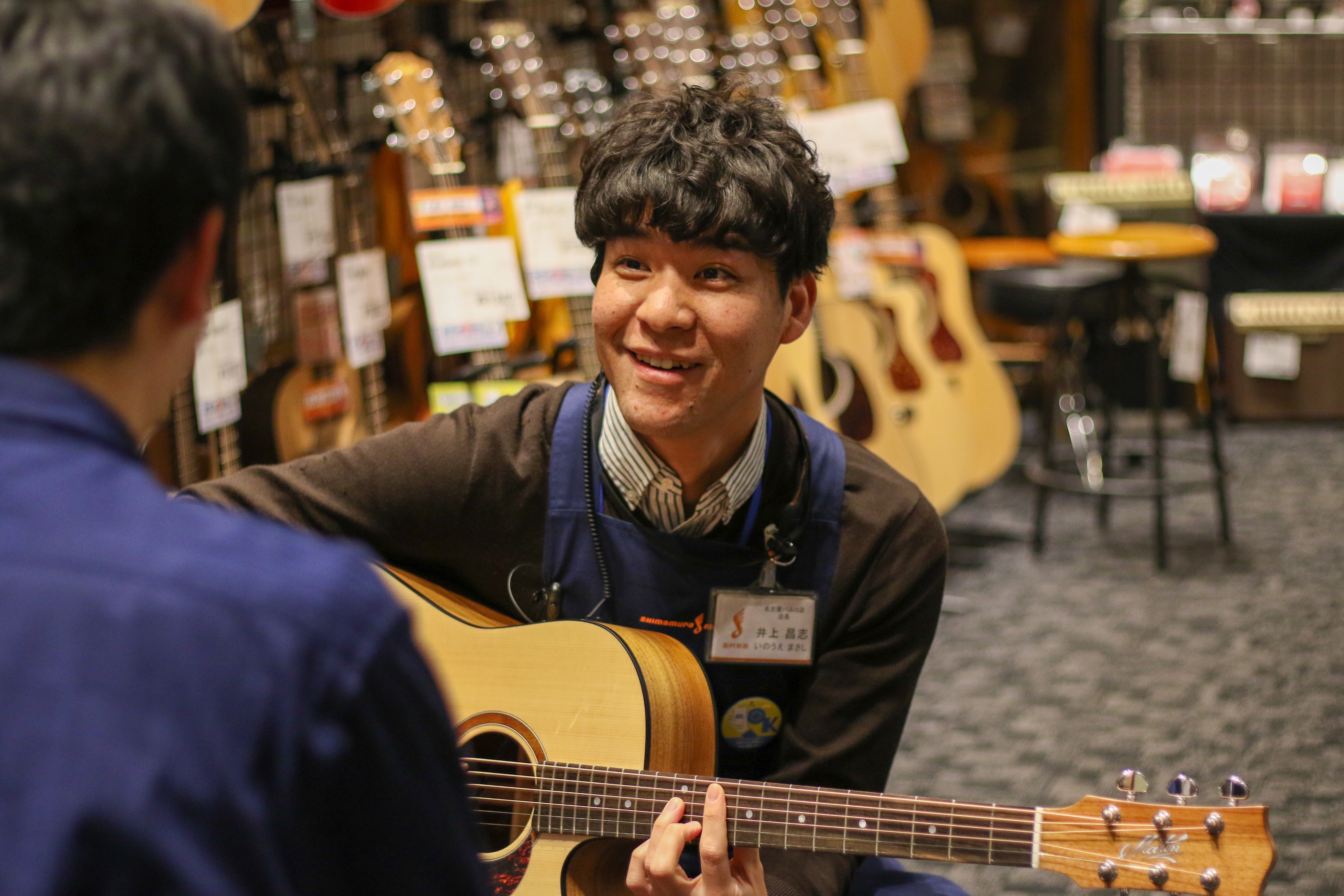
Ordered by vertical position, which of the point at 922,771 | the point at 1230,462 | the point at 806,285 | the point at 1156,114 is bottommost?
the point at 1230,462

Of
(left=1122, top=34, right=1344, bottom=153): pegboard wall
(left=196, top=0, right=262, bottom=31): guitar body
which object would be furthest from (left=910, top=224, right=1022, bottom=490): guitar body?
(left=1122, top=34, right=1344, bottom=153): pegboard wall

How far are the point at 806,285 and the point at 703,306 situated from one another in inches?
6.6

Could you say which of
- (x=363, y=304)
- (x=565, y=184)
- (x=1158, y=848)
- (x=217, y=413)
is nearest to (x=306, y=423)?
(x=363, y=304)

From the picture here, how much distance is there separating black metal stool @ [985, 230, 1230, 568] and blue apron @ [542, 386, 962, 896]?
2608 mm

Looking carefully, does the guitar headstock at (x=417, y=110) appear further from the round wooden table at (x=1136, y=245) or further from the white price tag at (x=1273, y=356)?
the white price tag at (x=1273, y=356)

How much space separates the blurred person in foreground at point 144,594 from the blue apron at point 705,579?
0.87 m

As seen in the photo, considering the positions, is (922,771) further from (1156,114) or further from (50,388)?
(1156,114)

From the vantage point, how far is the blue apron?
58.2 inches

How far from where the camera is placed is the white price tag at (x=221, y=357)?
1.88 metres

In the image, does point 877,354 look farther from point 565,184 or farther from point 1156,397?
point 565,184

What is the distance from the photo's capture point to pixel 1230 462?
5027mm

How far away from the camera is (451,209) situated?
2238 mm

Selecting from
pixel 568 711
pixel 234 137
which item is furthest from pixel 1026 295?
pixel 234 137

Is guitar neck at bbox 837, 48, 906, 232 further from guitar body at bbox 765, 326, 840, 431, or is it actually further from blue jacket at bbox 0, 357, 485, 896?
blue jacket at bbox 0, 357, 485, 896
